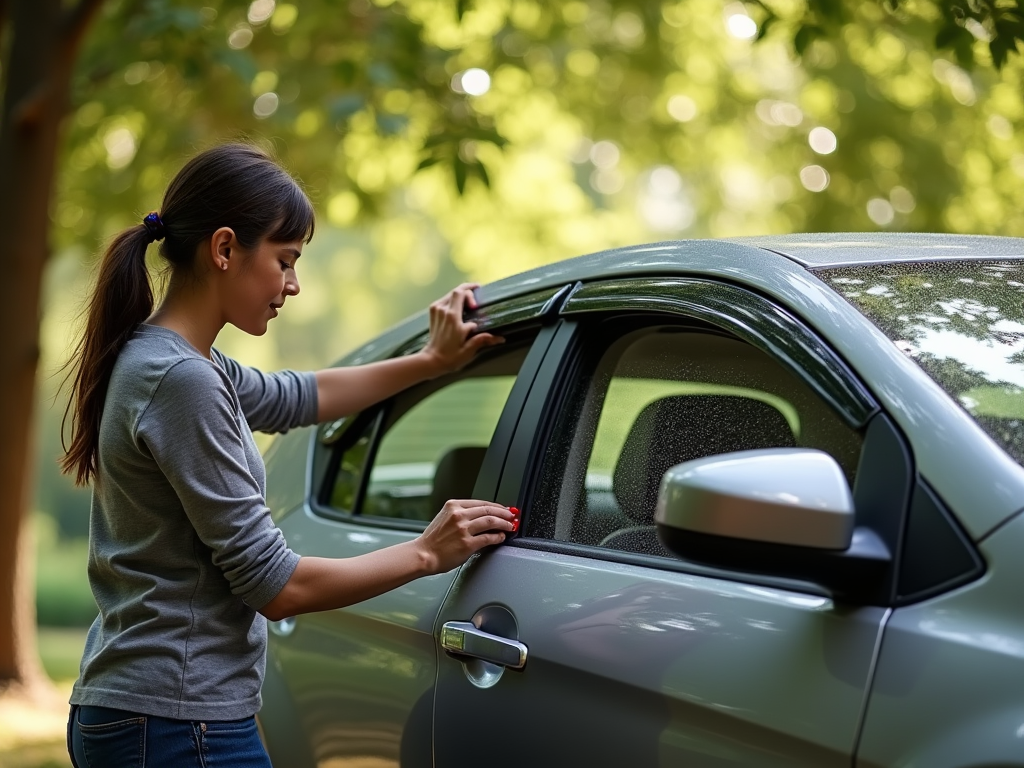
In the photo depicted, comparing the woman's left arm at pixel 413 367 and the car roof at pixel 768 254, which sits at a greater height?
the car roof at pixel 768 254

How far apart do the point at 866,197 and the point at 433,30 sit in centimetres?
357

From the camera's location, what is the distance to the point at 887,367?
6.13 feet

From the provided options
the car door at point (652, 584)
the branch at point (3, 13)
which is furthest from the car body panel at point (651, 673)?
the branch at point (3, 13)

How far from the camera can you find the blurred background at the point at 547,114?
6152 mm

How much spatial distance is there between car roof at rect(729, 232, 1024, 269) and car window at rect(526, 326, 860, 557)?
201 millimetres

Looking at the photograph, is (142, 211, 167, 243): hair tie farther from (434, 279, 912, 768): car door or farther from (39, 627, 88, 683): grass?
(39, 627, 88, 683): grass

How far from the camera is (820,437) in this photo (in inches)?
80.3

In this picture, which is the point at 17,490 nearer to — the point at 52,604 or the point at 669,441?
the point at 669,441

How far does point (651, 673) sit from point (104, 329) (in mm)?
1130

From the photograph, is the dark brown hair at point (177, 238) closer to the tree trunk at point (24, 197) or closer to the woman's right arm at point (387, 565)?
the woman's right arm at point (387, 565)

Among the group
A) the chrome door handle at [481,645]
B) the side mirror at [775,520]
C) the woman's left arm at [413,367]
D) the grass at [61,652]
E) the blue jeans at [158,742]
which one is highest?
the woman's left arm at [413,367]

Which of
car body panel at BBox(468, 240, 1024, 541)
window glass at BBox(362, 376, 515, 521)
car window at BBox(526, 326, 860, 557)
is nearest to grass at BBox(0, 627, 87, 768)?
window glass at BBox(362, 376, 515, 521)

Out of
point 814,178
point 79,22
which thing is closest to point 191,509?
point 79,22

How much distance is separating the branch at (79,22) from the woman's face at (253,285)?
5.32 meters
